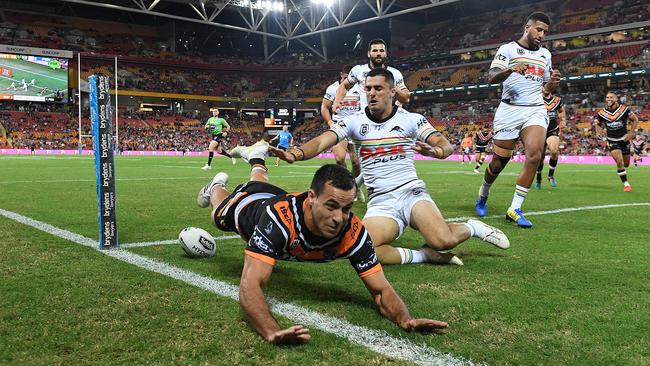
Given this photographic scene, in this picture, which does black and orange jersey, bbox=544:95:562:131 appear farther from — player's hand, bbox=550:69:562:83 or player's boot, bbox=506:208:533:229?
player's boot, bbox=506:208:533:229

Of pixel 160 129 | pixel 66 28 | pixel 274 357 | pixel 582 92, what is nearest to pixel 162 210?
pixel 274 357

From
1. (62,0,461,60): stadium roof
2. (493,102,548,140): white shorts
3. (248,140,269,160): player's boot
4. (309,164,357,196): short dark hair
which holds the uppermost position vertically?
(62,0,461,60): stadium roof

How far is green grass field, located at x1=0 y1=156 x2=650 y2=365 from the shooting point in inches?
92.4

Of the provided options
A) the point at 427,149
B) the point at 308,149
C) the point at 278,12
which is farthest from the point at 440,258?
the point at 278,12

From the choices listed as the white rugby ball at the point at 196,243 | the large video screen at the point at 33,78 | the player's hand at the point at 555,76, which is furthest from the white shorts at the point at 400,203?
the large video screen at the point at 33,78

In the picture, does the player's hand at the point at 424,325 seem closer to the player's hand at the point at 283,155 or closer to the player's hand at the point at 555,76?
the player's hand at the point at 283,155

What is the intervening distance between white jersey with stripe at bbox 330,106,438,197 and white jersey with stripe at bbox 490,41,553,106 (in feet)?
8.62

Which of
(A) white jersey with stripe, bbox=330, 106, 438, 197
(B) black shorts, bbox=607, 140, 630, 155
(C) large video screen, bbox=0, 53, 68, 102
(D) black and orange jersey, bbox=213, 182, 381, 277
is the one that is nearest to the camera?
(D) black and orange jersey, bbox=213, 182, 381, 277

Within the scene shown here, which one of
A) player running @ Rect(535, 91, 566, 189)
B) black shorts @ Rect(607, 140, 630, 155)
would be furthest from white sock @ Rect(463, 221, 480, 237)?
black shorts @ Rect(607, 140, 630, 155)

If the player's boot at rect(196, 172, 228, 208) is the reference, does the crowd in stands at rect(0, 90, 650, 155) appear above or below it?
above

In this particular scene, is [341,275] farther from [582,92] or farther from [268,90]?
[268,90]

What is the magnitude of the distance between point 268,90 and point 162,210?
5951 centimetres

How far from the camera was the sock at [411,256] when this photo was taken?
4203mm

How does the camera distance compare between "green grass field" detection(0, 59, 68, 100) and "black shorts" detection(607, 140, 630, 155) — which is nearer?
"black shorts" detection(607, 140, 630, 155)
